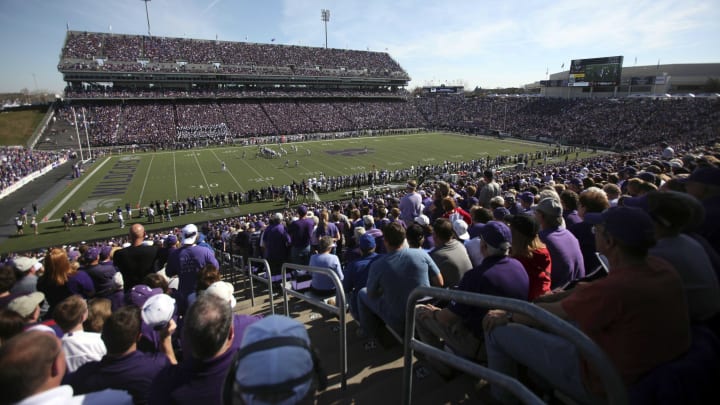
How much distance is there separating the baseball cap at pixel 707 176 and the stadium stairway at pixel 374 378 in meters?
3.77

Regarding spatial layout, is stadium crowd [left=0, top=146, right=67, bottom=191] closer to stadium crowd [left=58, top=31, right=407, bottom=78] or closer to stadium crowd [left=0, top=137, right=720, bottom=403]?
stadium crowd [left=58, top=31, right=407, bottom=78]

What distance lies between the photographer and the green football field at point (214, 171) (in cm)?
2502

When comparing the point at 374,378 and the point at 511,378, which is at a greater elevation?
the point at 511,378

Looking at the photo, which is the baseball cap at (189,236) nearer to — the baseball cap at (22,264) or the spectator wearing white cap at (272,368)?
the baseball cap at (22,264)

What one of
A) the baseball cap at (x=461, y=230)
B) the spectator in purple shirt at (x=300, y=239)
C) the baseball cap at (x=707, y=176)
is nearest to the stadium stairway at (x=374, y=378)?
the baseball cap at (x=461, y=230)

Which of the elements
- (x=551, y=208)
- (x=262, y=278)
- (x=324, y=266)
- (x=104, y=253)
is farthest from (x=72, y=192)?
(x=551, y=208)

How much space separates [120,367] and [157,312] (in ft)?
1.72

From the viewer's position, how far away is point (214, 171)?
37219 millimetres

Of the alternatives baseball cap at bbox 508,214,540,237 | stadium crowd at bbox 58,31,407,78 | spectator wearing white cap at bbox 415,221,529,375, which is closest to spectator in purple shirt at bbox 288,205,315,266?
spectator wearing white cap at bbox 415,221,529,375

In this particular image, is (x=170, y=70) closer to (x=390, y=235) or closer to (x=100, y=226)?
(x=100, y=226)

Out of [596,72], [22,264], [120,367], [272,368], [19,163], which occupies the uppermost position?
[596,72]

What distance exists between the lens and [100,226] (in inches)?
942

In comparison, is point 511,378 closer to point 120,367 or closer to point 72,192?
point 120,367

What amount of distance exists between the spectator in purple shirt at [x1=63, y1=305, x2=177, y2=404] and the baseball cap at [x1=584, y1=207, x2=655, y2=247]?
3.28 metres
